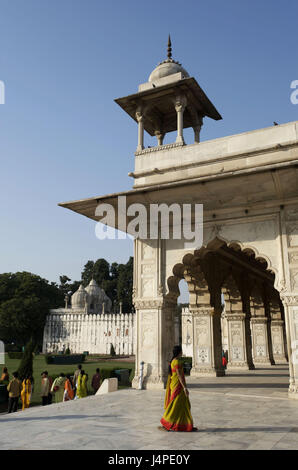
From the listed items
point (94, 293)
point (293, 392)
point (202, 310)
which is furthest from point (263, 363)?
point (94, 293)

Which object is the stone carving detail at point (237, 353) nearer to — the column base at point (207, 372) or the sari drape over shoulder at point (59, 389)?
the column base at point (207, 372)

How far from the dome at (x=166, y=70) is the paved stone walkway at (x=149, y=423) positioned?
10.1m

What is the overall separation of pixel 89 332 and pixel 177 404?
129ft

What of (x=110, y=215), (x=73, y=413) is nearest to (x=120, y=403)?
(x=73, y=413)

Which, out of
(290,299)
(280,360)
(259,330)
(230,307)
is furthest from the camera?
(280,360)

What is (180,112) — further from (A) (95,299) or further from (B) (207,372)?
(A) (95,299)

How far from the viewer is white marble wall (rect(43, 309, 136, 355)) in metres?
41.6

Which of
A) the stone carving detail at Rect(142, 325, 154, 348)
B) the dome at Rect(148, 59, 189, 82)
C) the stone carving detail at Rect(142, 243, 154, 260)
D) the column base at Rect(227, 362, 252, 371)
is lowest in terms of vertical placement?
the column base at Rect(227, 362, 252, 371)

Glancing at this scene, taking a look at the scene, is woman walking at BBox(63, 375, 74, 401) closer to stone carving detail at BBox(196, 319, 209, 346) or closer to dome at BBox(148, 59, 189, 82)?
stone carving detail at BBox(196, 319, 209, 346)

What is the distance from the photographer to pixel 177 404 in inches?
238

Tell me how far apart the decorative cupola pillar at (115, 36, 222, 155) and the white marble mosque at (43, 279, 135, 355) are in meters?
30.5

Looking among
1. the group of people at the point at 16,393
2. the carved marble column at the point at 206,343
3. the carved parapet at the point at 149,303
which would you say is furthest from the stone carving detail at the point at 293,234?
the group of people at the point at 16,393

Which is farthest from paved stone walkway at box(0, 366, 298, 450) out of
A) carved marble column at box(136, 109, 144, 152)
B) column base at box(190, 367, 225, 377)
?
carved marble column at box(136, 109, 144, 152)
